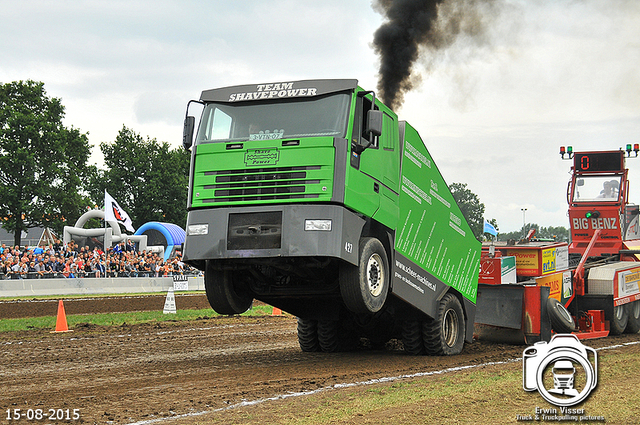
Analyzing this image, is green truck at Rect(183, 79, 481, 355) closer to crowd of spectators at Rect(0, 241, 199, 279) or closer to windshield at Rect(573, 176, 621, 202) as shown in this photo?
windshield at Rect(573, 176, 621, 202)

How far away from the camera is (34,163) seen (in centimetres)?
4741

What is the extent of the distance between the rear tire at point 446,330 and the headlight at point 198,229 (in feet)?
13.8

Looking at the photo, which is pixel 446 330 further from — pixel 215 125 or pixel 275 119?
pixel 215 125

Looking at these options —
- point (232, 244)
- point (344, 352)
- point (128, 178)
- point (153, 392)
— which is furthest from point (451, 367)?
point (128, 178)

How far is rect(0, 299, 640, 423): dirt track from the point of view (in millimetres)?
7336

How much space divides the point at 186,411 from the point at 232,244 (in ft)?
8.75

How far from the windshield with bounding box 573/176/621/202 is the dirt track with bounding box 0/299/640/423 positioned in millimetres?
3907

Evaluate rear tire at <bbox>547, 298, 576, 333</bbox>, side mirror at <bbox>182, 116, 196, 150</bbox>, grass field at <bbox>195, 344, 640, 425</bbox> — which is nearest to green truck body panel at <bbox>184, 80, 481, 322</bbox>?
side mirror at <bbox>182, 116, 196, 150</bbox>

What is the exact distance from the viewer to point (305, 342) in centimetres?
1252

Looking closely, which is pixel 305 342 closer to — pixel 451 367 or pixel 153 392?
pixel 451 367

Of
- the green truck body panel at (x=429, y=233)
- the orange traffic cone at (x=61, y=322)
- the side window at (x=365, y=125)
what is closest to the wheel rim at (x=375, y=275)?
the green truck body panel at (x=429, y=233)

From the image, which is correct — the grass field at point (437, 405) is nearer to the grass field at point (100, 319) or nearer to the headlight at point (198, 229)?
the headlight at point (198, 229)

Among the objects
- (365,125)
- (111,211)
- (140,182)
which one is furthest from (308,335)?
(140,182)

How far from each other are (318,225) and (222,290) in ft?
6.91
